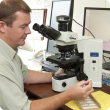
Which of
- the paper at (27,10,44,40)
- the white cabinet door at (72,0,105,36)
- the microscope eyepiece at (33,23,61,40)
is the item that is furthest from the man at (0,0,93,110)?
the paper at (27,10,44,40)

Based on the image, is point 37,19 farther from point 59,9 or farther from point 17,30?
point 17,30

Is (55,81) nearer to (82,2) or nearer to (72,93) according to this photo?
(72,93)

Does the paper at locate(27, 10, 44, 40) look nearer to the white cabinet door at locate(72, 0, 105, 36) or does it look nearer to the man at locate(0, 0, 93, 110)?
the white cabinet door at locate(72, 0, 105, 36)

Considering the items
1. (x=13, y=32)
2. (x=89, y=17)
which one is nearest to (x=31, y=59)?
(x=89, y=17)

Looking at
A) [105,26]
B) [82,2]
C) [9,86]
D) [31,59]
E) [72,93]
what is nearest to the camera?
[9,86]

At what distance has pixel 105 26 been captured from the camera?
1.42 metres

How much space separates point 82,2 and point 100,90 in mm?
1142

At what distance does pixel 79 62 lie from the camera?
1.04 meters

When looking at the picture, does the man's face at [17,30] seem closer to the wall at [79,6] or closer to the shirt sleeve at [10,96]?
the shirt sleeve at [10,96]

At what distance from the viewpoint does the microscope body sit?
1015 millimetres

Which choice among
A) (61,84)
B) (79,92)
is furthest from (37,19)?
(79,92)

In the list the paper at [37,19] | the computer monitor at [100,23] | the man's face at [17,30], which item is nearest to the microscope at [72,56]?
the man's face at [17,30]

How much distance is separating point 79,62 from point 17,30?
461 millimetres

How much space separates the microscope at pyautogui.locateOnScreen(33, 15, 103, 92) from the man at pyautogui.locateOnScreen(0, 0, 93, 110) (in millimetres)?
136
